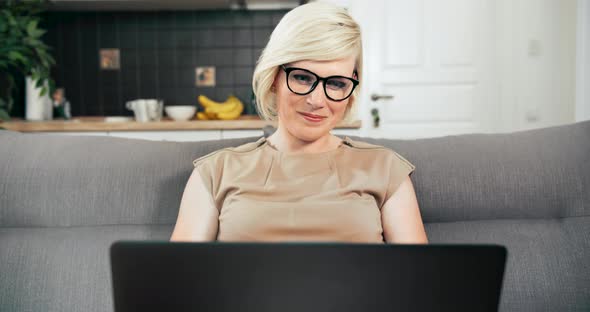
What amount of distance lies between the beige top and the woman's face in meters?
0.06

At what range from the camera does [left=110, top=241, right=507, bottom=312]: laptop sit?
Result: 1.71 feet

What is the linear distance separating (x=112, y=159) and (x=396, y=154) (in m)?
0.68

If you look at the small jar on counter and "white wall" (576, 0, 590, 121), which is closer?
"white wall" (576, 0, 590, 121)

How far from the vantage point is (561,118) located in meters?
3.29

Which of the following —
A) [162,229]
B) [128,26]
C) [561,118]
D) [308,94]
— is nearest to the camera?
[308,94]

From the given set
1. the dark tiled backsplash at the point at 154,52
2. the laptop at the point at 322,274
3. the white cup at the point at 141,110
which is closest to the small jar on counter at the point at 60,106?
the dark tiled backsplash at the point at 154,52

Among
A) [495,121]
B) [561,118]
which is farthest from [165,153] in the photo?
[561,118]

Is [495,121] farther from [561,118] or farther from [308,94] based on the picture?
[308,94]

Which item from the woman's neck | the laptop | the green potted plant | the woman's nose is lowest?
the laptop

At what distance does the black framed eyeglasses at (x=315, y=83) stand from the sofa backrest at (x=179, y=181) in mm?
250

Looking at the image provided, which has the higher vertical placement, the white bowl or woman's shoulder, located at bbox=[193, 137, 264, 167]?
the white bowl

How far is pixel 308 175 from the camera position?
3.56 ft

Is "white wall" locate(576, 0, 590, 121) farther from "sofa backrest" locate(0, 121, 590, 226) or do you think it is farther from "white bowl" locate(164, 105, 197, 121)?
"white bowl" locate(164, 105, 197, 121)

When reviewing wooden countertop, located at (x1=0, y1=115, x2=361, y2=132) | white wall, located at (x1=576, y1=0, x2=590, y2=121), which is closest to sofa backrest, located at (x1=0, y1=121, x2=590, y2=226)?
wooden countertop, located at (x1=0, y1=115, x2=361, y2=132)
